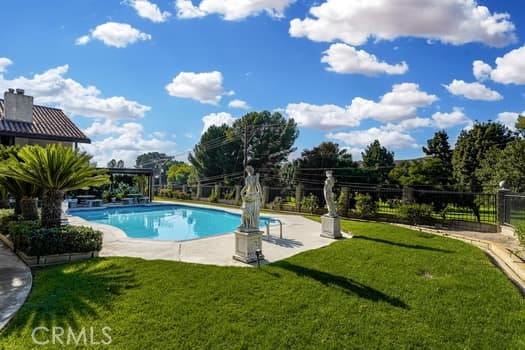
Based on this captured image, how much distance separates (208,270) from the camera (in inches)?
251

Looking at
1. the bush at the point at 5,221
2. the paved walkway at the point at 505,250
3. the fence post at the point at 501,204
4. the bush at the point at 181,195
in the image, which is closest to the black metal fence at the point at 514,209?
the fence post at the point at 501,204

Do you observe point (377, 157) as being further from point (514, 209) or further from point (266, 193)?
point (514, 209)

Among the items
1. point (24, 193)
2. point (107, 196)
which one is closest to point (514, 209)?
point (24, 193)

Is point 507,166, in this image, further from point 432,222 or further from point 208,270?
point 208,270

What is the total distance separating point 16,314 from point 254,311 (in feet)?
11.3

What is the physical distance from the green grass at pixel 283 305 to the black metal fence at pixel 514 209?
432 cm

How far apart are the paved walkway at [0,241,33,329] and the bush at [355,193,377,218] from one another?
13.5m

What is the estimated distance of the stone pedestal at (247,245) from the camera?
723 centimetres

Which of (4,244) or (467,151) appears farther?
(467,151)

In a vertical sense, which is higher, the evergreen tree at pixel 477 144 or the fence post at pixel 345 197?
the evergreen tree at pixel 477 144

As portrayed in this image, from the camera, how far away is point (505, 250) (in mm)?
8195

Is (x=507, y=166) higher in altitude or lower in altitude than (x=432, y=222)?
higher

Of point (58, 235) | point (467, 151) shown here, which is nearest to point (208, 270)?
point (58, 235)

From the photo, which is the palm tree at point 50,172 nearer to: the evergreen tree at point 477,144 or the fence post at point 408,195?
the fence post at point 408,195
